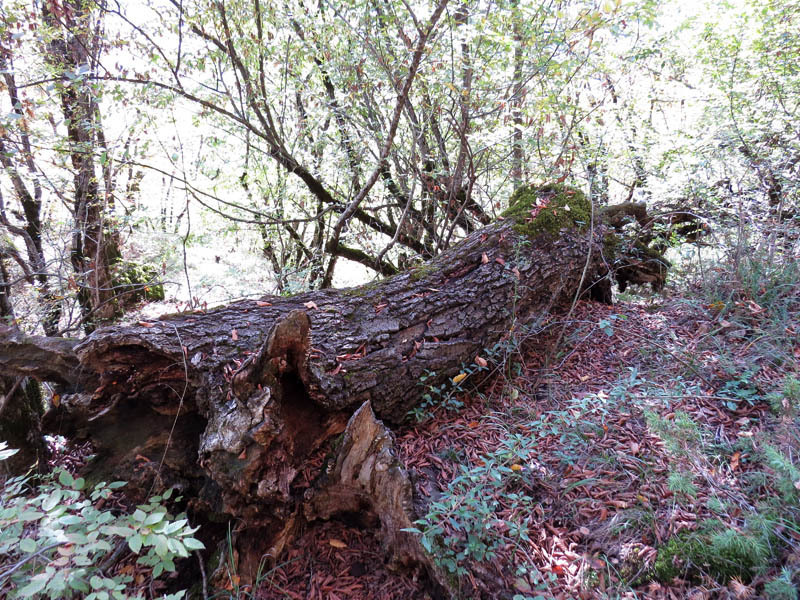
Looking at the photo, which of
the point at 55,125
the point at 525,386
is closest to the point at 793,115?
the point at 525,386

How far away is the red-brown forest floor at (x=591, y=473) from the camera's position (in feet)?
6.30

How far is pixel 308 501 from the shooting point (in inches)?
95.1

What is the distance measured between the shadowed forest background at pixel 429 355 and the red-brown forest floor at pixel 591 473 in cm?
2

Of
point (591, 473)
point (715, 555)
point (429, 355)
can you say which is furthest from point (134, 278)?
point (715, 555)

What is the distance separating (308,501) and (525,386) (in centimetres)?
177

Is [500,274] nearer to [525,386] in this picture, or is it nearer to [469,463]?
[525,386]

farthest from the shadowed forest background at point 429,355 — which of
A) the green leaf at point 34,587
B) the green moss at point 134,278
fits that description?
the green moss at point 134,278

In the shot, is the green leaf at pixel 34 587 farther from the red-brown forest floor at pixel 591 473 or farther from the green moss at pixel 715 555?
the green moss at pixel 715 555

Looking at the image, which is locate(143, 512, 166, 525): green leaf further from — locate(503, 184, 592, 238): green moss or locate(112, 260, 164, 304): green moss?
locate(112, 260, 164, 304): green moss

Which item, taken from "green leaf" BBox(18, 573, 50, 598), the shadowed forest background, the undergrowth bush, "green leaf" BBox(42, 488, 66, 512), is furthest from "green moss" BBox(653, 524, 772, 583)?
"green leaf" BBox(42, 488, 66, 512)

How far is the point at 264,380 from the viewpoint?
7.88 feet

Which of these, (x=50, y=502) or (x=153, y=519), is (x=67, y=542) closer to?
(x=50, y=502)

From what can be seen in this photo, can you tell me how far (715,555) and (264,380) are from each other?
229cm

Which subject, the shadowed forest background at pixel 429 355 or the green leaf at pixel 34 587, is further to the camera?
the shadowed forest background at pixel 429 355
